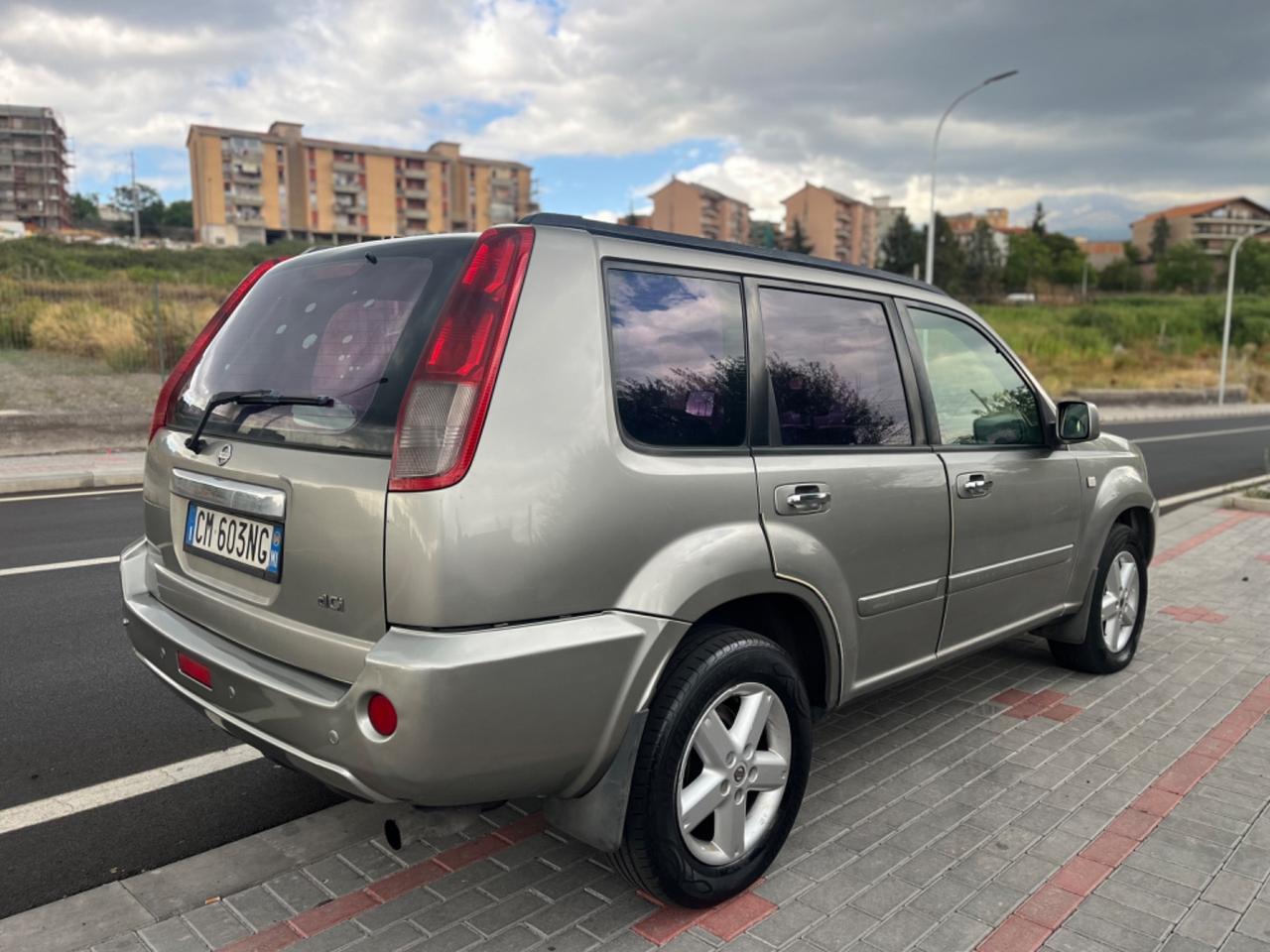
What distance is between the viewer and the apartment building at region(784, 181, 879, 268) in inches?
4958

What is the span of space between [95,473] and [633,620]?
407 inches

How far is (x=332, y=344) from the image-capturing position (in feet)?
8.27

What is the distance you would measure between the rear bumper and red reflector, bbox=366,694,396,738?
0.06 ft

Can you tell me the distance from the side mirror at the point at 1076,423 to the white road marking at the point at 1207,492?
23.6 feet

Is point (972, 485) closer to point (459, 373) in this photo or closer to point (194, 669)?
point (459, 373)

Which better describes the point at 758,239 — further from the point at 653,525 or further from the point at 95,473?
the point at 653,525

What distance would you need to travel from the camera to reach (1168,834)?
3035 mm

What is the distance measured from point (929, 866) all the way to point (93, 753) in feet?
9.95

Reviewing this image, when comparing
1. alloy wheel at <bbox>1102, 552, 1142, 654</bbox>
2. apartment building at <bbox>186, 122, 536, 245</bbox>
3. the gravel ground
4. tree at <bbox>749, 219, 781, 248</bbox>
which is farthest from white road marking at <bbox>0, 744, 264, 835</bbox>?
tree at <bbox>749, 219, 781, 248</bbox>

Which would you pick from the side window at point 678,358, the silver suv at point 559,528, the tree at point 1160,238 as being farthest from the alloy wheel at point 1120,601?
the tree at point 1160,238

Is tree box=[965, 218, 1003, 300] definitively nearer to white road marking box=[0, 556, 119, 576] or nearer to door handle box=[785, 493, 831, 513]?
white road marking box=[0, 556, 119, 576]

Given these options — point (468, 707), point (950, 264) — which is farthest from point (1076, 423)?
point (950, 264)

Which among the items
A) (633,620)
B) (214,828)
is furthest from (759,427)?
(214,828)

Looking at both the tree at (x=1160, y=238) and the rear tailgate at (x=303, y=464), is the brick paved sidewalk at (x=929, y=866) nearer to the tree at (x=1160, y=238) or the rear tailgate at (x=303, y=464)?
the rear tailgate at (x=303, y=464)
